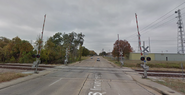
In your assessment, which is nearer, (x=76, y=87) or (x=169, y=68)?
(x=76, y=87)

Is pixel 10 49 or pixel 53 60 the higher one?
pixel 10 49

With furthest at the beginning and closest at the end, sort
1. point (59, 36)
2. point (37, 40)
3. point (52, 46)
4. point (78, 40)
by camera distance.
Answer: point (59, 36) → point (78, 40) → point (52, 46) → point (37, 40)

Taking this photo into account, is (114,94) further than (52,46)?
No

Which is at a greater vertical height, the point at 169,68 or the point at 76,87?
the point at 76,87

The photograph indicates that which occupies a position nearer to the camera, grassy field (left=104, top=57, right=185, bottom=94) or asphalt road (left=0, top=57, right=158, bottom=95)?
asphalt road (left=0, top=57, right=158, bottom=95)

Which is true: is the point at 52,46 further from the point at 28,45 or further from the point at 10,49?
the point at 10,49

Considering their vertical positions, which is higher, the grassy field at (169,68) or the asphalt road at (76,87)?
the asphalt road at (76,87)

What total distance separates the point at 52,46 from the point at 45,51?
2977mm

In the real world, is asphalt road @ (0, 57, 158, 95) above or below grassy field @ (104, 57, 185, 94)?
above

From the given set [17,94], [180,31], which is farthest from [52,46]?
[180,31]

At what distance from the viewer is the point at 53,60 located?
1430 inches

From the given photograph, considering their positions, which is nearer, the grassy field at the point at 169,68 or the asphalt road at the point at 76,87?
the asphalt road at the point at 76,87

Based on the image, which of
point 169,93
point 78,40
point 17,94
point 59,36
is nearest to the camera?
point 17,94

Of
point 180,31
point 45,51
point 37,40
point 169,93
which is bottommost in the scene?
point 169,93
